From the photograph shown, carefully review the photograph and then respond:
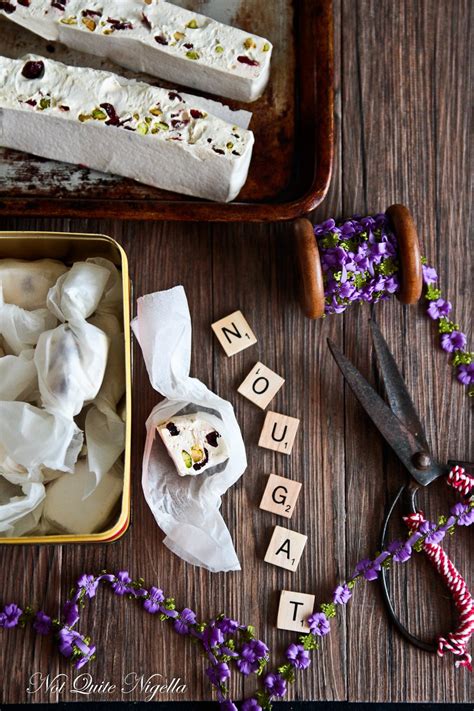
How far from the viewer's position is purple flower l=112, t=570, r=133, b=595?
115cm

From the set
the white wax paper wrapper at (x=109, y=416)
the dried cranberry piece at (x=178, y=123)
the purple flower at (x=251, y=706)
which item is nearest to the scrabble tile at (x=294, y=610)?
the purple flower at (x=251, y=706)

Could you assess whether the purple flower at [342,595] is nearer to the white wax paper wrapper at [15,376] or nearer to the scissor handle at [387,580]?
the scissor handle at [387,580]

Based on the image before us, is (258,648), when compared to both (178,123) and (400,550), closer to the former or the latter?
(400,550)

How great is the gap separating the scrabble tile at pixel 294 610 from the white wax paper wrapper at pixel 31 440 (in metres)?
0.40

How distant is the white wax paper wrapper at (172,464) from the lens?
1136 millimetres

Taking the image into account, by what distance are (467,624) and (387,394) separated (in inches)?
14.7

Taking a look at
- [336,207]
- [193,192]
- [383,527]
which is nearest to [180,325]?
[193,192]

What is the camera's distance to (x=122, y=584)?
45.5 inches

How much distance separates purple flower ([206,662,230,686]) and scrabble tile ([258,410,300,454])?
1.11ft

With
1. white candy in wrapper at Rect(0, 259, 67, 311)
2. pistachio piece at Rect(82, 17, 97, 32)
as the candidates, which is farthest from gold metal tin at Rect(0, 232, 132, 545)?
pistachio piece at Rect(82, 17, 97, 32)

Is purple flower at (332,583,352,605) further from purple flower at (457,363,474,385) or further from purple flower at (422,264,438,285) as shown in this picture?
purple flower at (422,264,438,285)

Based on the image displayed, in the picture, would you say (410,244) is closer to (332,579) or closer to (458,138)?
(458,138)

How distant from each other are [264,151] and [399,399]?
45cm

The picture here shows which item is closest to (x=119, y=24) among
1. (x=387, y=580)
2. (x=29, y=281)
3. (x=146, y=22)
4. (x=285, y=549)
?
(x=146, y=22)
